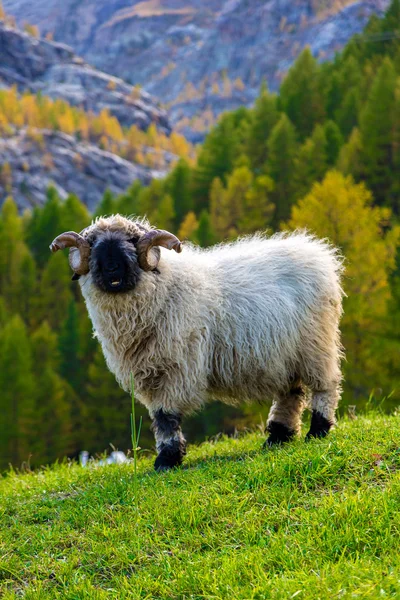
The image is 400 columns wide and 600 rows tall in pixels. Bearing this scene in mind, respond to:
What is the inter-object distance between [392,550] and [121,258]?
165 inches

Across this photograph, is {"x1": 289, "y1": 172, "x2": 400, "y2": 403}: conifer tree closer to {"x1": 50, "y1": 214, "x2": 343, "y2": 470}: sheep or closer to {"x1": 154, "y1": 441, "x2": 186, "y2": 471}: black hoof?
{"x1": 50, "y1": 214, "x2": 343, "y2": 470}: sheep

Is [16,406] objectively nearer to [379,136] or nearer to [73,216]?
[379,136]

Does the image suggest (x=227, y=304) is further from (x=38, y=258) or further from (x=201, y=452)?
(x=38, y=258)

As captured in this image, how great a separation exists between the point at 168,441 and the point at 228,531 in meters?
2.42

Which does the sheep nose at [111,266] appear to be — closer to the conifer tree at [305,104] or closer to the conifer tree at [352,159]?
the conifer tree at [352,159]

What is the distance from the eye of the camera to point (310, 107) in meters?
67.4

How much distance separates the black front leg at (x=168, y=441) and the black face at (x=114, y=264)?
1427mm

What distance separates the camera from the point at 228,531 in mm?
5047

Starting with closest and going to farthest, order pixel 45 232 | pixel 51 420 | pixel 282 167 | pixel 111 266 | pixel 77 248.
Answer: pixel 111 266 → pixel 77 248 → pixel 51 420 → pixel 282 167 → pixel 45 232

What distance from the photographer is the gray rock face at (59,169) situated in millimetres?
148500

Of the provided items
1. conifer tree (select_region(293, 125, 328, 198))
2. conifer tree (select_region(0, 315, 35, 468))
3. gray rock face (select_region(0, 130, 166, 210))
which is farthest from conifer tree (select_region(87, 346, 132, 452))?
gray rock face (select_region(0, 130, 166, 210))

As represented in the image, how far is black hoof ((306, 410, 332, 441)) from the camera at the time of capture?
7.93 m

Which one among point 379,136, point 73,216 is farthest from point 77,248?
point 73,216

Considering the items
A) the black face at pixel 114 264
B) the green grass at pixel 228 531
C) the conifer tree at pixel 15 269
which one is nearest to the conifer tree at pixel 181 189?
the conifer tree at pixel 15 269
